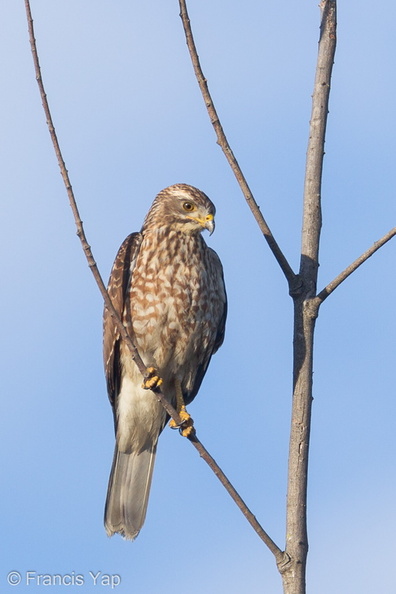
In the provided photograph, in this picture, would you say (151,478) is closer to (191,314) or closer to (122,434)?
(122,434)

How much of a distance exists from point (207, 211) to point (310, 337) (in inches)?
104

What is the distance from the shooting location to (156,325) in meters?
5.75

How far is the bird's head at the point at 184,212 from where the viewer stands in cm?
611

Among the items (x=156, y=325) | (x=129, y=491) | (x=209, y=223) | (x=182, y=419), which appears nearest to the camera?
(x=182, y=419)

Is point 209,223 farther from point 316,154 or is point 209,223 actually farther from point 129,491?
point 316,154

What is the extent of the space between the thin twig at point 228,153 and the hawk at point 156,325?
6.50 feet

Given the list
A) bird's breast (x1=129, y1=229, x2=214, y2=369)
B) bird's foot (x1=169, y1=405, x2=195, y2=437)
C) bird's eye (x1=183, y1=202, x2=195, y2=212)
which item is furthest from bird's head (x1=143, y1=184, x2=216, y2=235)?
bird's foot (x1=169, y1=405, x2=195, y2=437)

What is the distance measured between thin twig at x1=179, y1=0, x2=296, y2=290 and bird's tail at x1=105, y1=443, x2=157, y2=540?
2925mm

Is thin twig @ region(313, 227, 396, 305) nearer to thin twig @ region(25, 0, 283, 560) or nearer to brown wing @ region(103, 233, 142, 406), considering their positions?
thin twig @ region(25, 0, 283, 560)

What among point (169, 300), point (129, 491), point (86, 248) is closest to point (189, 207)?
point (169, 300)

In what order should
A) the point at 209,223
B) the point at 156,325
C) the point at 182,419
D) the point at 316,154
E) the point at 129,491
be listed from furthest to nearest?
the point at 129,491 → the point at 209,223 → the point at 156,325 → the point at 182,419 → the point at 316,154

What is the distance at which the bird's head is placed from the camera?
241 inches

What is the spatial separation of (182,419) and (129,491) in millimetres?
1117

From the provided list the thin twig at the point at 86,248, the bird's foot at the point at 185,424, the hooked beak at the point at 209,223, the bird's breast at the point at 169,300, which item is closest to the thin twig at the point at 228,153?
the thin twig at the point at 86,248
